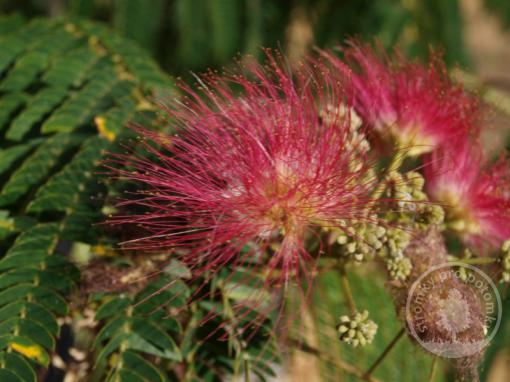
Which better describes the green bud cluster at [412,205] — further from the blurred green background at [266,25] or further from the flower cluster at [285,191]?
the blurred green background at [266,25]

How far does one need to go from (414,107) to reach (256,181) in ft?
1.61

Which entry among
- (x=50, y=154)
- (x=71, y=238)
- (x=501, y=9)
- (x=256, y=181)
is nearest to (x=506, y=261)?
(x=256, y=181)

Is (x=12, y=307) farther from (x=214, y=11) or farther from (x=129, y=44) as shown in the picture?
(x=214, y=11)

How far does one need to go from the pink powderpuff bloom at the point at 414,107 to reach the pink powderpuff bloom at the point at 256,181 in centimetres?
16

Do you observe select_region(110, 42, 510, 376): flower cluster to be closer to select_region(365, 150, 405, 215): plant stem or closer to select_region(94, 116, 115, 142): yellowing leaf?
select_region(365, 150, 405, 215): plant stem

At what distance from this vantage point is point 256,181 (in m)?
1.31

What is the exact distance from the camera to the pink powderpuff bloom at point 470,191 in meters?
1.50

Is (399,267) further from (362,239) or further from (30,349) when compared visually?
(30,349)

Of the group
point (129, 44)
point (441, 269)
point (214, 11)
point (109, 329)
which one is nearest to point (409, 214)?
point (441, 269)

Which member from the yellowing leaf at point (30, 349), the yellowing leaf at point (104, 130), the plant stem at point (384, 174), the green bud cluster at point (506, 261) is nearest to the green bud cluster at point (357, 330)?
the plant stem at point (384, 174)

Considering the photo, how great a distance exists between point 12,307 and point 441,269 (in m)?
0.89

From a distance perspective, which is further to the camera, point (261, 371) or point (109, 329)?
point (261, 371)

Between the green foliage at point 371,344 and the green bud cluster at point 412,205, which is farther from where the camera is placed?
the green foliage at point 371,344

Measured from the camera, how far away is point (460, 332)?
1221mm
